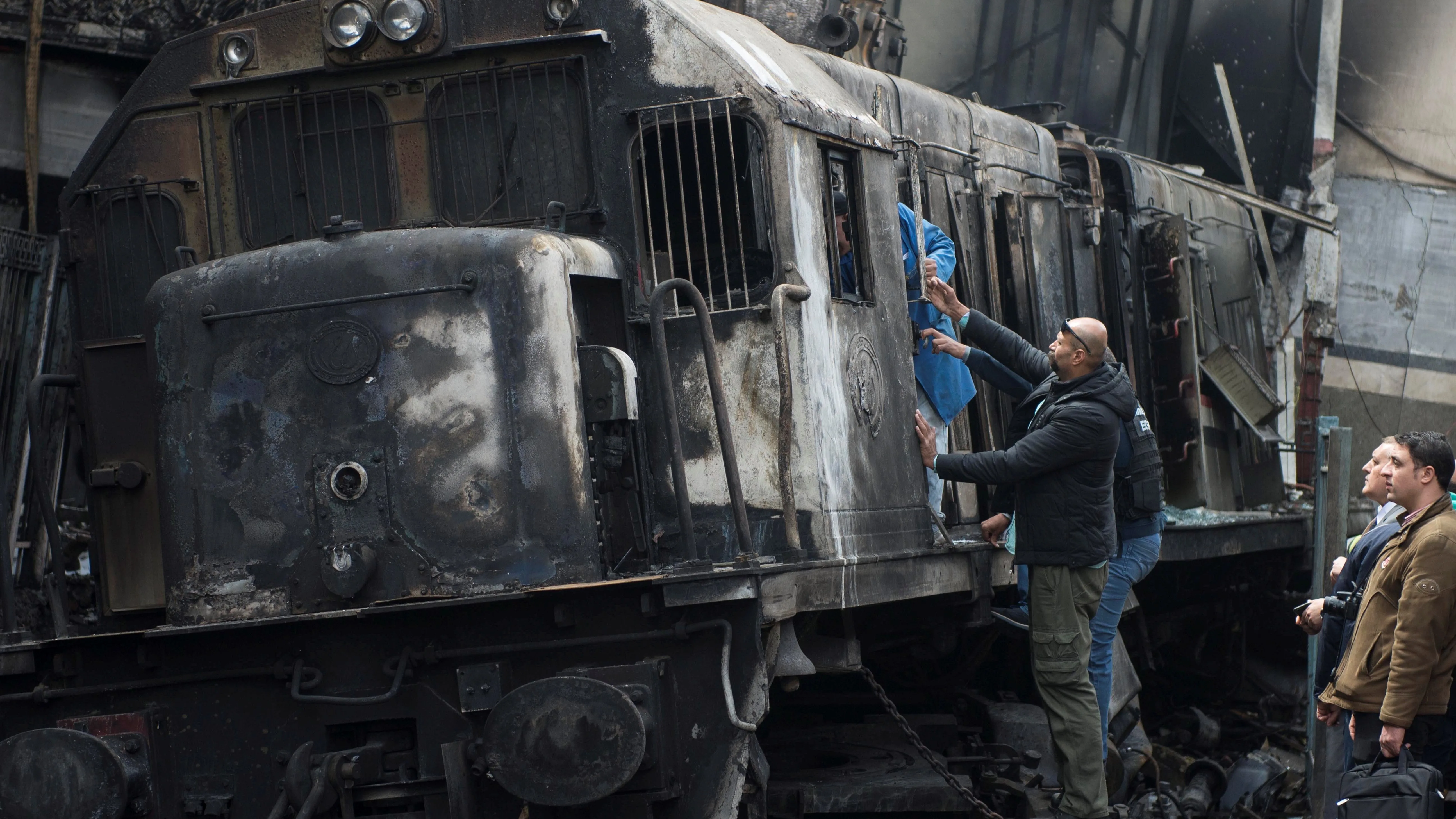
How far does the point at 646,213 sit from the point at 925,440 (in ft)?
4.82

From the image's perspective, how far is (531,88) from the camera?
598 cm

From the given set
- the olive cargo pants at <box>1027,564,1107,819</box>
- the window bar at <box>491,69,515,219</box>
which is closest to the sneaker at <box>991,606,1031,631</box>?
the olive cargo pants at <box>1027,564,1107,819</box>

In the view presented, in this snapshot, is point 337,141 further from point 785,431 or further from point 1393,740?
point 1393,740

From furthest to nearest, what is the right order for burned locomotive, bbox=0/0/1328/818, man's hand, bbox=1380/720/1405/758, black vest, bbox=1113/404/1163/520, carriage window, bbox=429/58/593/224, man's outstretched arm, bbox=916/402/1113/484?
1. black vest, bbox=1113/404/1163/520
2. man's outstretched arm, bbox=916/402/1113/484
3. carriage window, bbox=429/58/593/224
4. man's hand, bbox=1380/720/1405/758
5. burned locomotive, bbox=0/0/1328/818

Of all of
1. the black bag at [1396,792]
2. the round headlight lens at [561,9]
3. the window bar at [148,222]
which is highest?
the round headlight lens at [561,9]

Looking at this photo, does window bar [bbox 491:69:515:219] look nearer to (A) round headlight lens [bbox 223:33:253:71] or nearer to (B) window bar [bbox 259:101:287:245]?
(B) window bar [bbox 259:101:287:245]

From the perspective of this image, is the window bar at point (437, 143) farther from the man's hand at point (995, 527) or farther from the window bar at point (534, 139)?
the man's hand at point (995, 527)

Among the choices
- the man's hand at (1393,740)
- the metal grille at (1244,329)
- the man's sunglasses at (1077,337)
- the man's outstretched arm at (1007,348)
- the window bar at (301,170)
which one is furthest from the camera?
the metal grille at (1244,329)

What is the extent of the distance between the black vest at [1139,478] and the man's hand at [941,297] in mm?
1095

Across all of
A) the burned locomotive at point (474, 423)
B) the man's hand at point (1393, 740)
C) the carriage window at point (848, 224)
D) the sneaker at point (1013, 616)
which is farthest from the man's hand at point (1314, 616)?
the carriage window at point (848, 224)

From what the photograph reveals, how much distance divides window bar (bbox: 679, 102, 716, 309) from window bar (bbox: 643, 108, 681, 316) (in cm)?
7

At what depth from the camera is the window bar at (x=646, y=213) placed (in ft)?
19.1

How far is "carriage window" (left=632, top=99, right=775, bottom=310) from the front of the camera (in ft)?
18.9

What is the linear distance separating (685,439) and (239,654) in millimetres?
1594
